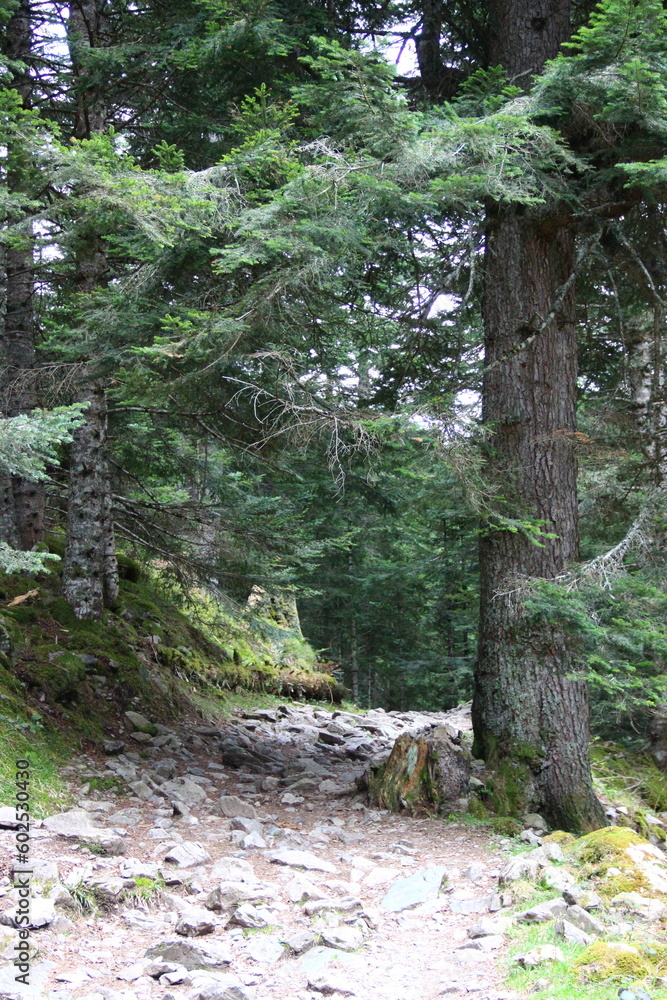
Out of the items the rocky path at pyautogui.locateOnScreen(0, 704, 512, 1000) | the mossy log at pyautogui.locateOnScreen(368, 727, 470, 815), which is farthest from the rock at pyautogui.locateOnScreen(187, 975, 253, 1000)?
the mossy log at pyautogui.locateOnScreen(368, 727, 470, 815)

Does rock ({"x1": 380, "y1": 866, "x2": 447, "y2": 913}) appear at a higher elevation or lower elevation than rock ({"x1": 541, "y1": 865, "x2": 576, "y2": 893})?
lower

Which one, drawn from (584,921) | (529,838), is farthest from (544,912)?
(529,838)

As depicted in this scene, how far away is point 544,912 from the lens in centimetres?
402

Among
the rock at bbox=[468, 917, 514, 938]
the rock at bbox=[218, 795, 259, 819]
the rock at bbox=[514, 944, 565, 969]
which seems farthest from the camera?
the rock at bbox=[218, 795, 259, 819]

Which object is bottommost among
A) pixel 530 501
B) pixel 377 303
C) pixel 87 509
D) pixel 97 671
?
pixel 97 671

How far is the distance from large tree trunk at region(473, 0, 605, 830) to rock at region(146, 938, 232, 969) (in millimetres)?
3474

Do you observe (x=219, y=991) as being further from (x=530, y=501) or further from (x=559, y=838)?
(x=530, y=501)

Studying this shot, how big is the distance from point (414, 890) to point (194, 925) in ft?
5.23

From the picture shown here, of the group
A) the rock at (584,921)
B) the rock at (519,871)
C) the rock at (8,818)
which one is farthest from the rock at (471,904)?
the rock at (8,818)

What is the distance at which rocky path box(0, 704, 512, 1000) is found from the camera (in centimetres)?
358

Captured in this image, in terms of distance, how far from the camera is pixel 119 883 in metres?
4.32

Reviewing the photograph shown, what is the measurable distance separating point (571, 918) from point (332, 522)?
55.3 ft

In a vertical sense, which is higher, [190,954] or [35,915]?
[35,915]

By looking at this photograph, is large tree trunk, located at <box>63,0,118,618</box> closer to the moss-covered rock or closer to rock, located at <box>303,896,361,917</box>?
rock, located at <box>303,896,361,917</box>
